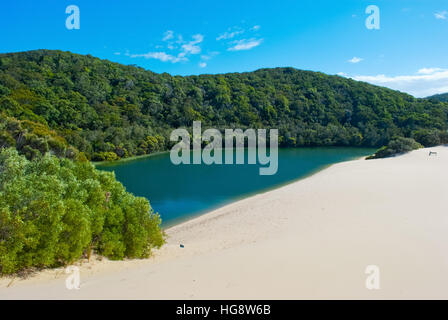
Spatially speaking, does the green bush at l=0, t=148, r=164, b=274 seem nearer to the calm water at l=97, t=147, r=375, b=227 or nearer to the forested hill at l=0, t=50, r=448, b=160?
the calm water at l=97, t=147, r=375, b=227

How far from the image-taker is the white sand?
6605 mm

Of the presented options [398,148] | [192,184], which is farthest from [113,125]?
[398,148]

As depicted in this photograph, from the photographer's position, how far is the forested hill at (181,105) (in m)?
61.1

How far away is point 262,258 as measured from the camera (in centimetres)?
898

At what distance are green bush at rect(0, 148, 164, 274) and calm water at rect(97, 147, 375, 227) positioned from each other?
27.4ft

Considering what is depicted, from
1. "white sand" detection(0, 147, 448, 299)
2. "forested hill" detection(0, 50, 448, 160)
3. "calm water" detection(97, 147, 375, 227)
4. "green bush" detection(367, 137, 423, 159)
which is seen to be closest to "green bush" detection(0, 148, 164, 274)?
"white sand" detection(0, 147, 448, 299)

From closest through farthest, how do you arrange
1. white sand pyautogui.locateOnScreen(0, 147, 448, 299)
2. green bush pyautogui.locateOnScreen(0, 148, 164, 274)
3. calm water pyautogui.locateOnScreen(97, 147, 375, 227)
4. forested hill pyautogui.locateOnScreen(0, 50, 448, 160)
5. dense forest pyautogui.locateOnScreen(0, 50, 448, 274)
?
white sand pyautogui.locateOnScreen(0, 147, 448, 299) → green bush pyautogui.locateOnScreen(0, 148, 164, 274) → dense forest pyautogui.locateOnScreen(0, 50, 448, 274) → calm water pyautogui.locateOnScreen(97, 147, 375, 227) → forested hill pyautogui.locateOnScreen(0, 50, 448, 160)

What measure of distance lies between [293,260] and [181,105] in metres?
88.7

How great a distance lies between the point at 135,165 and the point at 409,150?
48329 mm

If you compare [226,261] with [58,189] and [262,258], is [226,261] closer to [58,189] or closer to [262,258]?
[262,258]

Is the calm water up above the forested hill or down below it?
below

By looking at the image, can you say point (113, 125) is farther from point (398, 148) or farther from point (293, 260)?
point (293, 260)

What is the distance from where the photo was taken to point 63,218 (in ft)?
26.9
